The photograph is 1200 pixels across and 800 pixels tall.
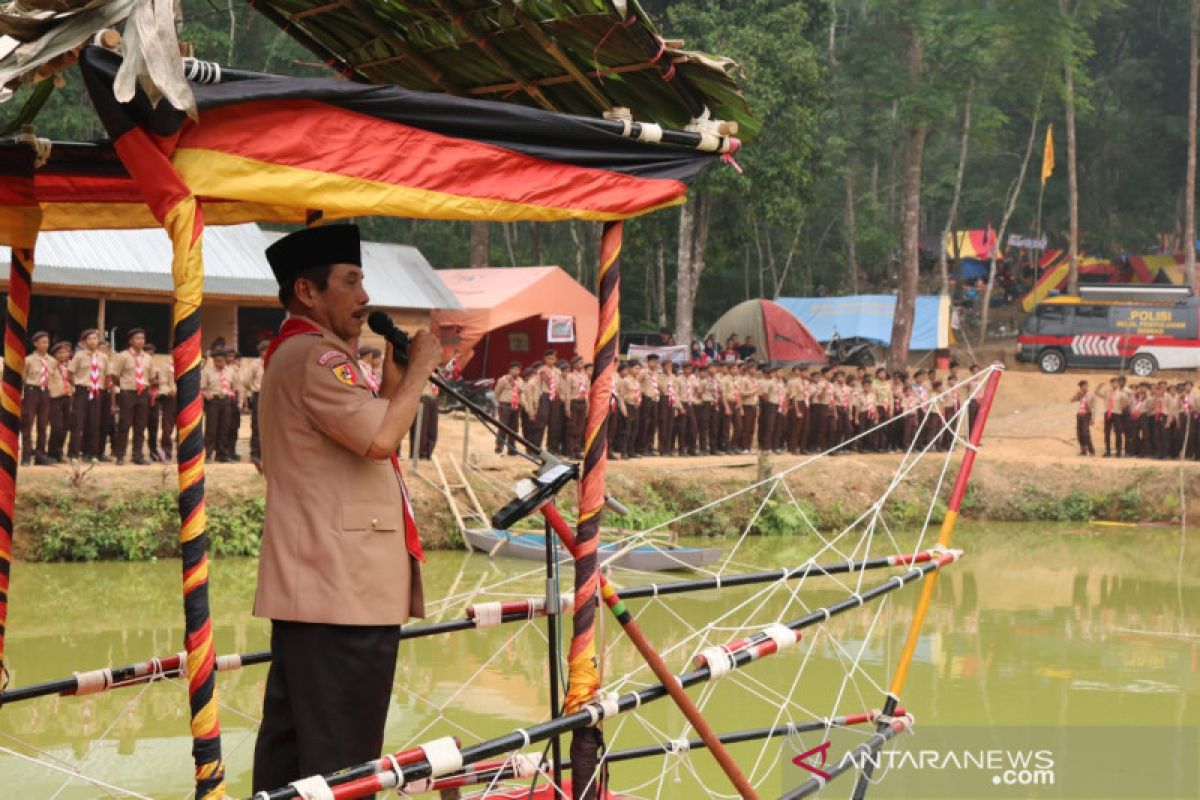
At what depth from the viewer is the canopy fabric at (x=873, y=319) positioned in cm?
3247

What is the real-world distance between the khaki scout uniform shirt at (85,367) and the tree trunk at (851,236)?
83.8ft

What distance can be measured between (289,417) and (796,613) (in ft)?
28.5

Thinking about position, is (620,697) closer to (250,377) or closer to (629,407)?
(250,377)

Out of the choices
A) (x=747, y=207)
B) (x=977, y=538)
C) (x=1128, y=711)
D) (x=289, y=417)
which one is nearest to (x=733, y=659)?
(x=289, y=417)

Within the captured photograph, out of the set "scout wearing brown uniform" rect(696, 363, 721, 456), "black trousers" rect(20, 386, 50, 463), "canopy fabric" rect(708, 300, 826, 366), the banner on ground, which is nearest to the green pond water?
"black trousers" rect(20, 386, 50, 463)

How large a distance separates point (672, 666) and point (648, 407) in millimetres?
10409

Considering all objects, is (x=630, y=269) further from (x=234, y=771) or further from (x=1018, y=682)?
(x=234, y=771)

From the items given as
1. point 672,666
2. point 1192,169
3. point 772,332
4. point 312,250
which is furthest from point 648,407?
point 1192,169

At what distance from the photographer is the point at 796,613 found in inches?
458

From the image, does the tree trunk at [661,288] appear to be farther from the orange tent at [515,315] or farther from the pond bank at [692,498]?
the pond bank at [692,498]

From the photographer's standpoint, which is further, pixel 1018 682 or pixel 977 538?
pixel 977 538

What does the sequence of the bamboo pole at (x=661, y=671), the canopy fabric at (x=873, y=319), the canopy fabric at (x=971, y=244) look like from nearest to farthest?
the bamboo pole at (x=661, y=671)
the canopy fabric at (x=873, y=319)
the canopy fabric at (x=971, y=244)

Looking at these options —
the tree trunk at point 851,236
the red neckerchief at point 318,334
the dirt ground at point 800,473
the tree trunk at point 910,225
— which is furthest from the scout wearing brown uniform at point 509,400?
the tree trunk at point 851,236

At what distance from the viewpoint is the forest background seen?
88.0 ft
